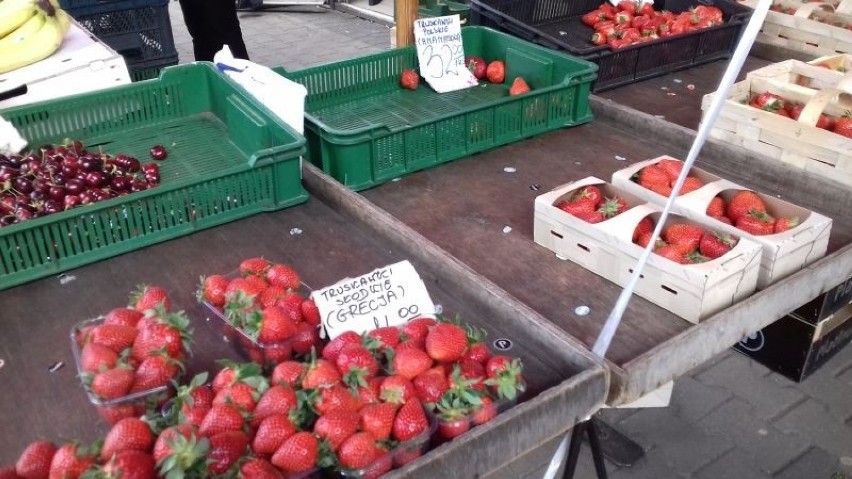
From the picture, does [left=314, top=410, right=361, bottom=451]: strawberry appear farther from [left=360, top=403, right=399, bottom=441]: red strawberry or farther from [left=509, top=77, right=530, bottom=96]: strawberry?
[left=509, top=77, right=530, bottom=96]: strawberry

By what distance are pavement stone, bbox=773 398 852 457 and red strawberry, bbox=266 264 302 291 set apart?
→ 2267 mm

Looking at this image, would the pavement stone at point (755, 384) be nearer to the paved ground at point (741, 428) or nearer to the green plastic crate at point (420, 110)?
the paved ground at point (741, 428)

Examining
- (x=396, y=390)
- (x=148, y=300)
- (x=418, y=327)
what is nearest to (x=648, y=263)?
(x=418, y=327)

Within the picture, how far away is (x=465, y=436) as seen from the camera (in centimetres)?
139

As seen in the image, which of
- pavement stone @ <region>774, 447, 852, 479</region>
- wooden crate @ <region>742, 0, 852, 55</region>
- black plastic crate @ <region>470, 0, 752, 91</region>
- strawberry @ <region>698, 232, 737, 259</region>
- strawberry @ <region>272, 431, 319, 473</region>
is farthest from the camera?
wooden crate @ <region>742, 0, 852, 55</region>

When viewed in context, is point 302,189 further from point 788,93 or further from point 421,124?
point 788,93

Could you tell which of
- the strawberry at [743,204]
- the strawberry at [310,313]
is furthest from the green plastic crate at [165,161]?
the strawberry at [743,204]

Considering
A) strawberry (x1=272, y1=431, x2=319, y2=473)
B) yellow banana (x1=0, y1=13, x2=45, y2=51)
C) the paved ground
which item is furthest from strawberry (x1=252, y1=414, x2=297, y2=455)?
yellow banana (x1=0, y1=13, x2=45, y2=51)

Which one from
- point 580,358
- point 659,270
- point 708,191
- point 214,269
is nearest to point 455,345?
point 580,358

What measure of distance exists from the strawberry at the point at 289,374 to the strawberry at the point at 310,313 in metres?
0.20

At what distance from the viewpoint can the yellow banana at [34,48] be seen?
9.56 ft

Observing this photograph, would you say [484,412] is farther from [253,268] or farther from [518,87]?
[518,87]

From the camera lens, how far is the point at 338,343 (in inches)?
60.8

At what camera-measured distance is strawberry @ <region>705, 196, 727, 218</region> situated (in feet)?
6.92
